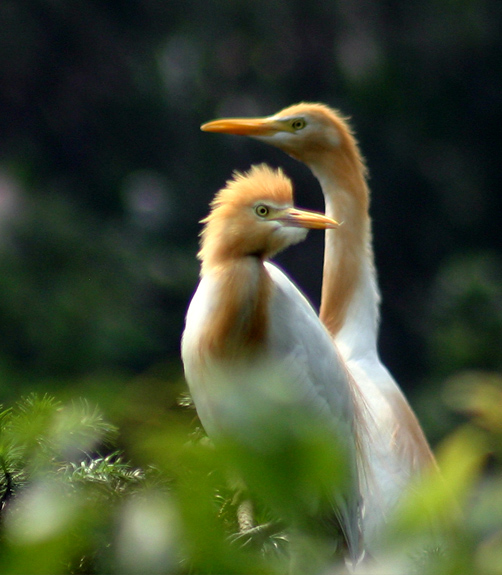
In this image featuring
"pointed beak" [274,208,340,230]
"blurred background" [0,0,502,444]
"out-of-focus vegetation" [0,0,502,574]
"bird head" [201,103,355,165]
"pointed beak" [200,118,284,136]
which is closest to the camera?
"pointed beak" [274,208,340,230]

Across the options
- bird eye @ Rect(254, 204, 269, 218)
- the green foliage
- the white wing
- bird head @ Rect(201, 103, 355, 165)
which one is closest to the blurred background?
bird head @ Rect(201, 103, 355, 165)

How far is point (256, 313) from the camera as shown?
1.24 metres

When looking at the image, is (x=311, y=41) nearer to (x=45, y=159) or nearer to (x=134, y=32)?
(x=134, y=32)

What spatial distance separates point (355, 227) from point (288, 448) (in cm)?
165

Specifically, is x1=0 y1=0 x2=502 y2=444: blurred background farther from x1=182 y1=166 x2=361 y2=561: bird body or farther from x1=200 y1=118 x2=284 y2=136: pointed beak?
x1=182 y1=166 x2=361 y2=561: bird body

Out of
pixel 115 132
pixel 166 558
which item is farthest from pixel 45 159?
pixel 166 558

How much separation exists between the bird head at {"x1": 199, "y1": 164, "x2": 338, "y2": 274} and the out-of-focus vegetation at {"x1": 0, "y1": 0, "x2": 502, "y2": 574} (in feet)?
9.90

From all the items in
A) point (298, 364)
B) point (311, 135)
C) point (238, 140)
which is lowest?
point (238, 140)

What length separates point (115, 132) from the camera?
6.17m

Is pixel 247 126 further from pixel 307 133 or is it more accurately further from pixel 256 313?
pixel 256 313

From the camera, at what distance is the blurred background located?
Result: 17.0 feet

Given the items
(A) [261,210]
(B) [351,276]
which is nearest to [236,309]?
(A) [261,210]

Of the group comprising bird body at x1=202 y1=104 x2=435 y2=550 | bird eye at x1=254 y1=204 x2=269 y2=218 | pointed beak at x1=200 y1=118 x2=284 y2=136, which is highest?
bird eye at x1=254 y1=204 x2=269 y2=218

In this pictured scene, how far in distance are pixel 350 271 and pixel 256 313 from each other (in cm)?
64
